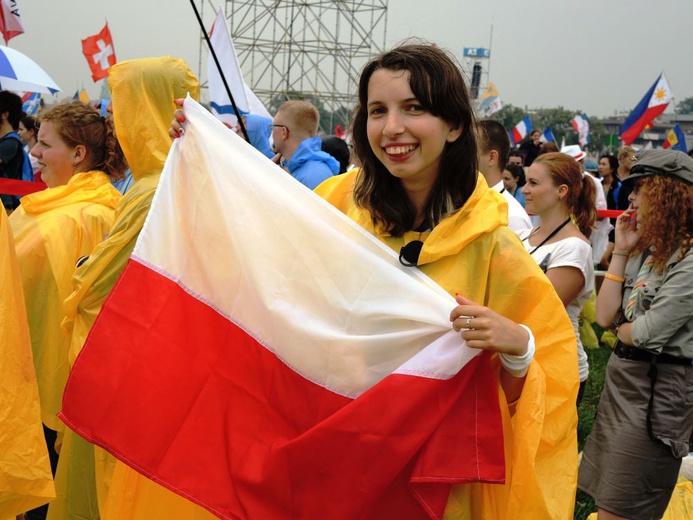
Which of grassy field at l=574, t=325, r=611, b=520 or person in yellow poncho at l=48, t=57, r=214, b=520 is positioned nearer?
person in yellow poncho at l=48, t=57, r=214, b=520

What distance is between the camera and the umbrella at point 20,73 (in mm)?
7785

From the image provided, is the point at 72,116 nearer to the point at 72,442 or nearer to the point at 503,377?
the point at 72,442

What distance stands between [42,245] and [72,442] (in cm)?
92

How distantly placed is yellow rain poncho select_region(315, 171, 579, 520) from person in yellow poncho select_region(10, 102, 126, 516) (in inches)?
81.2

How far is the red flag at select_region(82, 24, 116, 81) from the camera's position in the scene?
1496cm

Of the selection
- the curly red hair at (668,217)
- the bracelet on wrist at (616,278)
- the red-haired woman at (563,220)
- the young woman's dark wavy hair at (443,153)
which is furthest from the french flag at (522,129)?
the young woman's dark wavy hair at (443,153)

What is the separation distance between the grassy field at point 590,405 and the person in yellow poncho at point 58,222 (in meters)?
3.03

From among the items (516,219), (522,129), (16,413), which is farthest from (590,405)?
(522,129)

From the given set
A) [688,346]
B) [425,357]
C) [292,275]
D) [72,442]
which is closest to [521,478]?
[425,357]

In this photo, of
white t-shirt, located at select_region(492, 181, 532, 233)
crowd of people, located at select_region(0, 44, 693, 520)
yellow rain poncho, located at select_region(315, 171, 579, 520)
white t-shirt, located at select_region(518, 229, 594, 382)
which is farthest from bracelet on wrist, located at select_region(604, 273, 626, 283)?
yellow rain poncho, located at select_region(315, 171, 579, 520)

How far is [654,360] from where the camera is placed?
11.8 feet

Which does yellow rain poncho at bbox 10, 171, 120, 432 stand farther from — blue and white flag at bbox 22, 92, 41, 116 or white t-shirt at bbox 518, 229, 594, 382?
blue and white flag at bbox 22, 92, 41, 116

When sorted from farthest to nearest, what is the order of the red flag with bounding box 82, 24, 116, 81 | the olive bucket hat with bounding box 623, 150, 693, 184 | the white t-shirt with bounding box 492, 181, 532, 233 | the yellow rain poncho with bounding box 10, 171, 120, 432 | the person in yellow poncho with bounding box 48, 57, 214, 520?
the red flag with bounding box 82, 24, 116, 81 → the white t-shirt with bounding box 492, 181, 532, 233 → the olive bucket hat with bounding box 623, 150, 693, 184 → the yellow rain poncho with bounding box 10, 171, 120, 432 → the person in yellow poncho with bounding box 48, 57, 214, 520

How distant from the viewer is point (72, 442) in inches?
132
